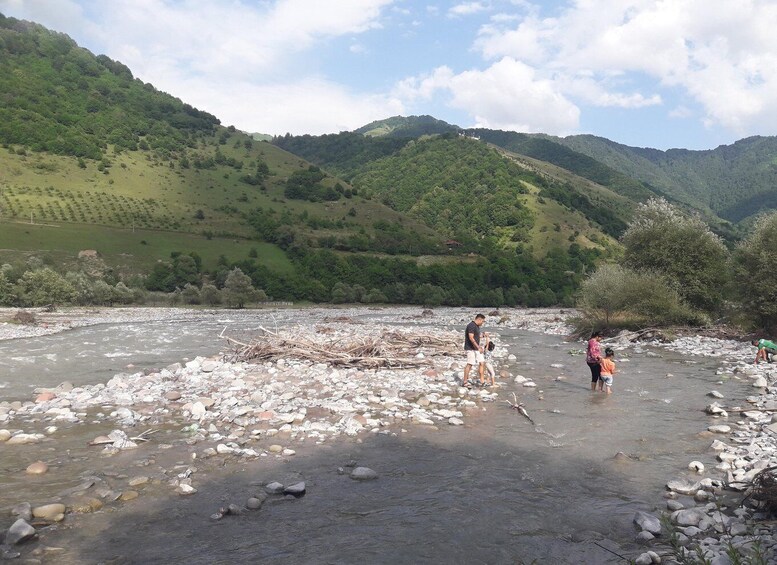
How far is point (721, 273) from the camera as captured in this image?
3234 centimetres

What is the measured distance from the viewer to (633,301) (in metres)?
30.9

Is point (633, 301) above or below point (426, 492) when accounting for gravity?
above

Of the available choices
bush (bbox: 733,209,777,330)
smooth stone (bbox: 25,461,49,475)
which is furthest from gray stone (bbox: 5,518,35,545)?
bush (bbox: 733,209,777,330)

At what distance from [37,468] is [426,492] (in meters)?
6.69

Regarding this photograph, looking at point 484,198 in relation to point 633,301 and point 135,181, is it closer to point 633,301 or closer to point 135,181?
point 135,181

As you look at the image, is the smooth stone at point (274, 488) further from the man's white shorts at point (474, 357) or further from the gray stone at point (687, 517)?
the man's white shorts at point (474, 357)

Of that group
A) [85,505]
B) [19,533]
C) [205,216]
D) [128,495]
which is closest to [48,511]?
[85,505]

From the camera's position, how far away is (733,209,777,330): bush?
82.2 ft

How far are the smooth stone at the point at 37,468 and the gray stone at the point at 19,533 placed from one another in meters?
2.32

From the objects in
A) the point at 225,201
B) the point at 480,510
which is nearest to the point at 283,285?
the point at 225,201

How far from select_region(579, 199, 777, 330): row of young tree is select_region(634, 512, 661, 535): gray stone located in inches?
1003

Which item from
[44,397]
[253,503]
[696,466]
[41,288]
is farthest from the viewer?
[41,288]

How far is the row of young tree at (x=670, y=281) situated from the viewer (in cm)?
3000

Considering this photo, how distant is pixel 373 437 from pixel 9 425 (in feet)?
27.4
